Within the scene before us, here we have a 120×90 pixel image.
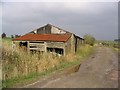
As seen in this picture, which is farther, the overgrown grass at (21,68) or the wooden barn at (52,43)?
the wooden barn at (52,43)

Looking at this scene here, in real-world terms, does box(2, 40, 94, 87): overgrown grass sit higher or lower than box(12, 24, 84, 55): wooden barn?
lower

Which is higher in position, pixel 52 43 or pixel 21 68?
pixel 52 43

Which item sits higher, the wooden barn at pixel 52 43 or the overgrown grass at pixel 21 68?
the wooden barn at pixel 52 43

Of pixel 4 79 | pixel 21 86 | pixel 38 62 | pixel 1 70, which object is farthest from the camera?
pixel 38 62

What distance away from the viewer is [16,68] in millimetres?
11922

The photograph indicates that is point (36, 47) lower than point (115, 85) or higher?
higher

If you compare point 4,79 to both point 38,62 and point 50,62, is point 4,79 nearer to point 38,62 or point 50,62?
point 38,62

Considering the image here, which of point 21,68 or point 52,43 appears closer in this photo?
point 21,68

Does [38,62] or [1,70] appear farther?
[38,62]

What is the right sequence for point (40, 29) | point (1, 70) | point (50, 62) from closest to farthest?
point (1, 70), point (50, 62), point (40, 29)

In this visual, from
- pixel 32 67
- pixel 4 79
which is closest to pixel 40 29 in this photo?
pixel 32 67

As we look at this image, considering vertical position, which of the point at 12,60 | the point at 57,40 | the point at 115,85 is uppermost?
the point at 57,40

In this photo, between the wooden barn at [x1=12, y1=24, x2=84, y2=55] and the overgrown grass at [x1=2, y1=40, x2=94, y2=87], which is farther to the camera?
the wooden barn at [x1=12, y1=24, x2=84, y2=55]

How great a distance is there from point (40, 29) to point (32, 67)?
1704 centimetres
